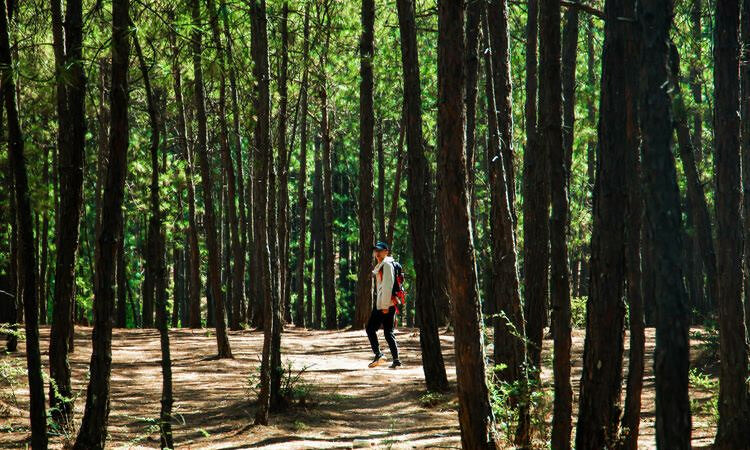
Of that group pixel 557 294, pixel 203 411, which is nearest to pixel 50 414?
pixel 203 411

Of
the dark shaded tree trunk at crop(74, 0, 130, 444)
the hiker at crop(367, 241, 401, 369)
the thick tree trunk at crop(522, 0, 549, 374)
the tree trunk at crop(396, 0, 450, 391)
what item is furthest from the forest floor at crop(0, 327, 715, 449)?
the thick tree trunk at crop(522, 0, 549, 374)

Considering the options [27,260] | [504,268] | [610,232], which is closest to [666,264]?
[610,232]

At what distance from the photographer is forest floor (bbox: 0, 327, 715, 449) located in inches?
351

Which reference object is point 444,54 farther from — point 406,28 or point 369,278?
point 369,278

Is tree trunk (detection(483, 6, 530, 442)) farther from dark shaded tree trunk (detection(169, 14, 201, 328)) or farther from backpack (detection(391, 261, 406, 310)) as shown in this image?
dark shaded tree trunk (detection(169, 14, 201, 328))

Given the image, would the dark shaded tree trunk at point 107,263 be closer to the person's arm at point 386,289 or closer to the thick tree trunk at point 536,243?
the thick tree trunk at point 536,243

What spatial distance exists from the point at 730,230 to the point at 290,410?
5718 mm

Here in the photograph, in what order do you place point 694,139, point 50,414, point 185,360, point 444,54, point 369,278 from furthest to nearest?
1. point 694,139
2. point 369,278
3. point 185,360
4. point 50,414
5. point 444,54

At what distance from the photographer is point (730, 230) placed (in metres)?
8.83

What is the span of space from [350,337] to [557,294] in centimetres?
1284

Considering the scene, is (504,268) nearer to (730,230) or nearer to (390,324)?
(730,230)

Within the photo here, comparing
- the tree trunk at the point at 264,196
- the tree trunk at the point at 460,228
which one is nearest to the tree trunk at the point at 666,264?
the tree trunk at the point at 460,228

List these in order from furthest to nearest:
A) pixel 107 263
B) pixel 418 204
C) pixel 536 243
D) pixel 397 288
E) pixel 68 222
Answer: pixel 397 288, pixel 536 243, pixel 418 204, pixel 68 222, pixel 107 263

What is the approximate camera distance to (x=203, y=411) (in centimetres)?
1056
